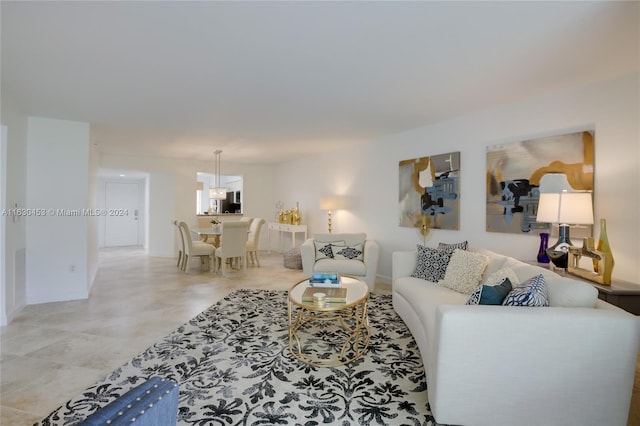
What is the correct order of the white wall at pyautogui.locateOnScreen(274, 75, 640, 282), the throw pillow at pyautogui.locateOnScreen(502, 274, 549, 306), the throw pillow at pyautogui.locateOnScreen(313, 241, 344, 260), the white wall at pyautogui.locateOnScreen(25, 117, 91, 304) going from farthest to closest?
the throw pillow at pyautogui.locateOnScreen(313, 241, 344, 260)
the white wall at pyautogui.locateOnScreen(25, 117, 91, 304)
the white wall at pyautogui.locateOnScreen(274, 75, 640, 282)
the throw pillow at pyautogui.locateOnScreen(502, 274, 549, 306)

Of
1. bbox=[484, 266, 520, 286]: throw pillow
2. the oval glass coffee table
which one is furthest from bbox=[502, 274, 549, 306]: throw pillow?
the oval glass coffee table

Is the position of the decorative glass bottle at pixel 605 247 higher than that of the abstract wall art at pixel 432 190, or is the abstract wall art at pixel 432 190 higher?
the abstract wall art at pixel 432 190

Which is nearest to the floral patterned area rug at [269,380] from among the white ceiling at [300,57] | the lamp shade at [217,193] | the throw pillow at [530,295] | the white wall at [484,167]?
the throw pillow at [530,295]

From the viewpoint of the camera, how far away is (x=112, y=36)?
2.06 metres

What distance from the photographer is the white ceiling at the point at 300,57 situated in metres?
1.81

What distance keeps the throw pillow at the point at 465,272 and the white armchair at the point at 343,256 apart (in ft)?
4.54

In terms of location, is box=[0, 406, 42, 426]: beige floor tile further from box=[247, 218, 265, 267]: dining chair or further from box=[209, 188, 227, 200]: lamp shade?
box=[209, 188, 227, 200]: lamp shade

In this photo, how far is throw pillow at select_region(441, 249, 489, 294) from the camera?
9.27 feet

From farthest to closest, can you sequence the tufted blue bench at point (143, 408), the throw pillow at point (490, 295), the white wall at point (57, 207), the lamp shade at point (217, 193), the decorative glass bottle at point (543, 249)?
the lamp shade at point (217, 193), the white wall at point (57, 207), the decorative glass bottle at point (543, 249), the throw pillow at point (490, 295), the tufted blue bench at point (143, 408)

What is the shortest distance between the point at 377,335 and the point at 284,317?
1.07m

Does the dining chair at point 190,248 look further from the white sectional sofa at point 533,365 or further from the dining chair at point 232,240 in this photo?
the white sectional sofa at point 533,365

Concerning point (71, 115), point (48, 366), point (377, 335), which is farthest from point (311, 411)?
point (71, 115)

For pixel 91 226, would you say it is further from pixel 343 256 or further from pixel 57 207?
pixel 343 256

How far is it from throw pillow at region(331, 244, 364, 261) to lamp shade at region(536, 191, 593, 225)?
2386 mm
